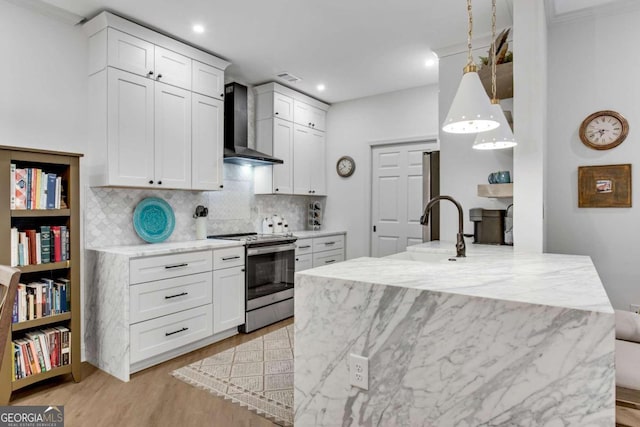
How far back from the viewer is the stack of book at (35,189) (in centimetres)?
238

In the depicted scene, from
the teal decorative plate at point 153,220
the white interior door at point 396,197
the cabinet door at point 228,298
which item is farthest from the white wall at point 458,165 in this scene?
the teal decorative plate at point 153,220

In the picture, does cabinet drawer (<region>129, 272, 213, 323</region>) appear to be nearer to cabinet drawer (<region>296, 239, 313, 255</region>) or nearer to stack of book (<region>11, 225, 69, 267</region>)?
stack of book (<region>11, 225, 69, 267</region>)

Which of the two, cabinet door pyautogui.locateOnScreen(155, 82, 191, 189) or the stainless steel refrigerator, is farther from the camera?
the stainless steel refrigerator

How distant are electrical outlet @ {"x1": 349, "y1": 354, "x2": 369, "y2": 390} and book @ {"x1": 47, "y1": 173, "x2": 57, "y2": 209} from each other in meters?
2.39

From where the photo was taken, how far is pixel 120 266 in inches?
106

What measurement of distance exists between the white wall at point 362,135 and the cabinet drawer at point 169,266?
93.6 inches

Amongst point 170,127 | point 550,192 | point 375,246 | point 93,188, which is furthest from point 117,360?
point 550,192

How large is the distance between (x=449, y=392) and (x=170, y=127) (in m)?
3.04

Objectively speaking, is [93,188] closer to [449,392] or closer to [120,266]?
[120,266]

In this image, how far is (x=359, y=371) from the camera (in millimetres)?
1262

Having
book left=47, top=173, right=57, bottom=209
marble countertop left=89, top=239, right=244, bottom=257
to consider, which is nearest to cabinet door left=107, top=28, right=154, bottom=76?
book left=47, top=173, right=57, bottom=209

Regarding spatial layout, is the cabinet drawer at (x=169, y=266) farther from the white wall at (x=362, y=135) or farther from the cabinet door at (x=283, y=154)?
the white wall at (x=362, y=135)

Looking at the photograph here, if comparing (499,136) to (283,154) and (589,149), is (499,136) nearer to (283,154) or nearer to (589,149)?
(589,149)

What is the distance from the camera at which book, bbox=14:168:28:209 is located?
7.82 ft
